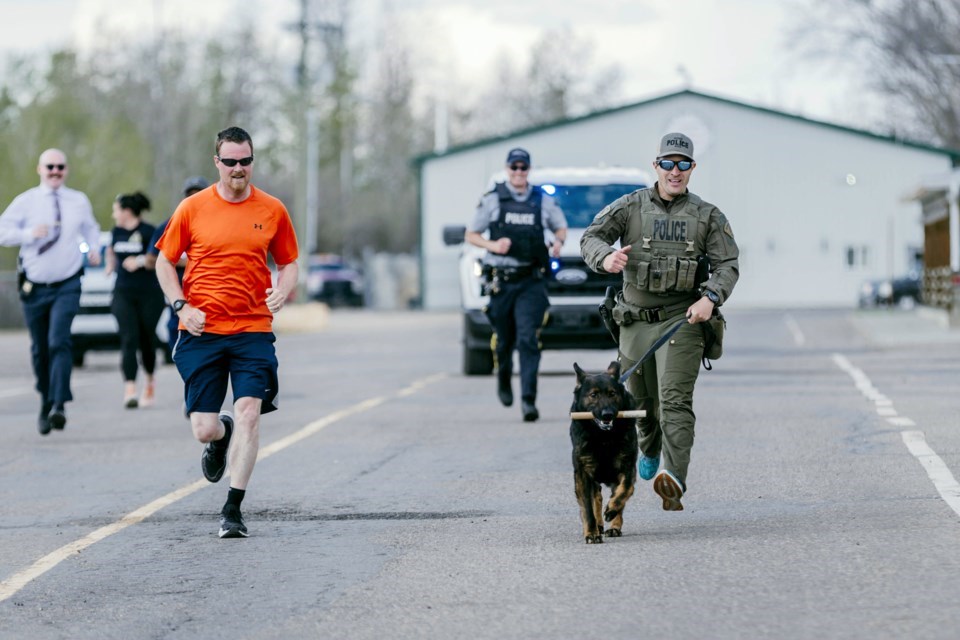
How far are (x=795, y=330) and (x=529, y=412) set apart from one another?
21.8 meters

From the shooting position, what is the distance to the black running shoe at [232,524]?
8.36 metres

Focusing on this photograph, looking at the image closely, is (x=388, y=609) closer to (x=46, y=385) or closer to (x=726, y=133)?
(x=46, y=385)

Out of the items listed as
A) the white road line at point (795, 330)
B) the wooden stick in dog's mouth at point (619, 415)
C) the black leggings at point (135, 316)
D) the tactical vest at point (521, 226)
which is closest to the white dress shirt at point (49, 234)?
the black leggings at point (135, 316)

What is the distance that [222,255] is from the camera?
866cm

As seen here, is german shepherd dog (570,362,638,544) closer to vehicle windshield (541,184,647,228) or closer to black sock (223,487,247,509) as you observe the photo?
black sock (223,487,247,509)

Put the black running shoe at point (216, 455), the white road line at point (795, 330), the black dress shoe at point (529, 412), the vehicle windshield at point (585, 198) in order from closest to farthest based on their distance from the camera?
the black running shoe at point (216, 455), the black dress shoe at point (529, 412), the vehicle windshield at point (585, 198), the white road line at point (795, 330)

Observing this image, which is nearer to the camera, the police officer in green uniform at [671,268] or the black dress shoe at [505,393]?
the police officer in green uniform at [671,268]

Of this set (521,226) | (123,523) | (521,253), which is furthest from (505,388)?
(123,523)

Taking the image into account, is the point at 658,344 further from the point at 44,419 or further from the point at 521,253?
the point at 44,419

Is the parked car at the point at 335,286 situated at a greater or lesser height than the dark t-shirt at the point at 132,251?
lesser

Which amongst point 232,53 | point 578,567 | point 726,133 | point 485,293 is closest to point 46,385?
point 485,293

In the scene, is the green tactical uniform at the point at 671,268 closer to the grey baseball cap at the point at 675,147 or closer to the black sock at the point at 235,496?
the grey baseball cap at the point at 675,147

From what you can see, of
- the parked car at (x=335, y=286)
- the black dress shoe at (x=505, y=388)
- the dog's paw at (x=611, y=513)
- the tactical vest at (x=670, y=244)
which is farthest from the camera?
the parked car at (x=335, y=286)

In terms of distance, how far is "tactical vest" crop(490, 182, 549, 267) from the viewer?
14.0m
